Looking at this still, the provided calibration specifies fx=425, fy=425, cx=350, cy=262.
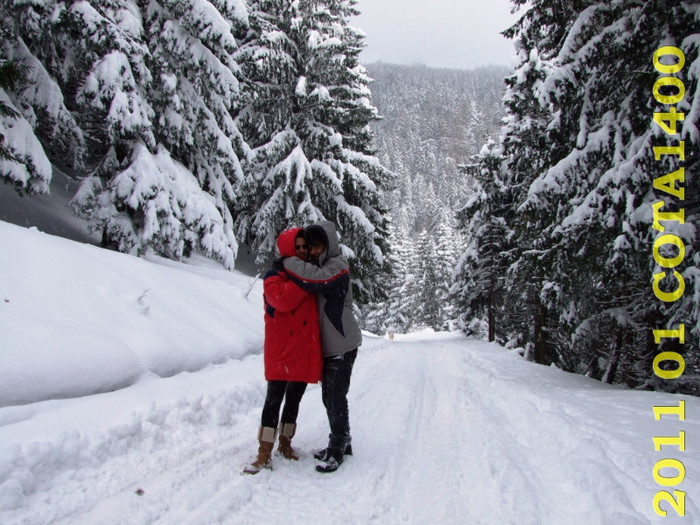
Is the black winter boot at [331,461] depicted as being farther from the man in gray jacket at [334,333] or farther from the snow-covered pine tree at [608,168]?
the snow-covered pine tree at [608,168]

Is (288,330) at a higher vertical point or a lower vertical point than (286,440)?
Result: higher

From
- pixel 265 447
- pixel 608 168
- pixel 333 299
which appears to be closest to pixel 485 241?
pixel 608 168

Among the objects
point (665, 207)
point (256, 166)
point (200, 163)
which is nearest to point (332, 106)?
point (256, 166)

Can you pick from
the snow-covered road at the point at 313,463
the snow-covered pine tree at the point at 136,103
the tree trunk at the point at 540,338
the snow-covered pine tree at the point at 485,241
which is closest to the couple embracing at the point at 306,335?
the snow-covered road at the point at 313,463

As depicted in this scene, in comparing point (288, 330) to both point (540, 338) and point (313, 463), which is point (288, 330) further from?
point (540, 338)

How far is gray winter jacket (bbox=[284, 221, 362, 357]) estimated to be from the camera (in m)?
3.52

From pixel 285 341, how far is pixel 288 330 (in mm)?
93

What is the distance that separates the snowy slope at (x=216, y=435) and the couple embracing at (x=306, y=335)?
0.25m

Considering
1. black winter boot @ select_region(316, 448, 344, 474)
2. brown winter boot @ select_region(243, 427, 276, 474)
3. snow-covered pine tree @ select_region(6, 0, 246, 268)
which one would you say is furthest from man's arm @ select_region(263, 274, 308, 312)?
snow-covered pine tree @ select_region(6, 0, 246, 268)

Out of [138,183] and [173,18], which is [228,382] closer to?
[138,183]

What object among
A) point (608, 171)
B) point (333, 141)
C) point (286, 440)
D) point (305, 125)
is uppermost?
point (305, 125)

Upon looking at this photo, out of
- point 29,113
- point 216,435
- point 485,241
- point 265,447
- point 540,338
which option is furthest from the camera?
point 485,241

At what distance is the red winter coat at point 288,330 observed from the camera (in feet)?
11.3

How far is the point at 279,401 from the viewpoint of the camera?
3557 millimetres
